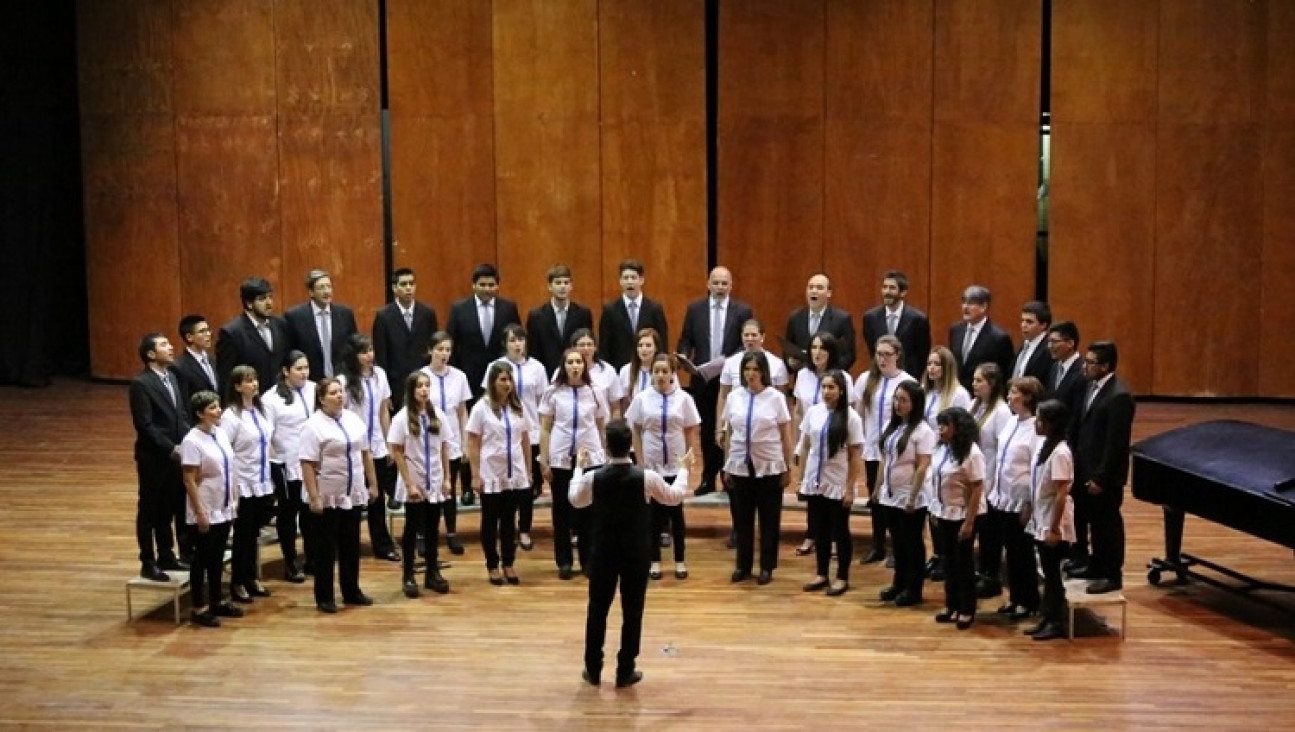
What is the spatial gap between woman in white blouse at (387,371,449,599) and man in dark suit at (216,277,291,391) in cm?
100

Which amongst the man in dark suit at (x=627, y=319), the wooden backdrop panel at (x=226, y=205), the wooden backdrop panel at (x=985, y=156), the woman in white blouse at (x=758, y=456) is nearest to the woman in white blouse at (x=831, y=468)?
the woman in white blouse at (x=758, y=456)

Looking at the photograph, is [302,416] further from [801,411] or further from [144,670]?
Answer: [801,411]

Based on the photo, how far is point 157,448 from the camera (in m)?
7.49

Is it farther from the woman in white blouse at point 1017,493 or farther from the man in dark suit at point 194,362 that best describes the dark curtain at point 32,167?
the woman in white blouse at point 1017,493

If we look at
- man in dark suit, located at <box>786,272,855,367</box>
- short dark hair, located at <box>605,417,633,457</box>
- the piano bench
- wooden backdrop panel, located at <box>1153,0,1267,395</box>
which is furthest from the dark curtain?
the piano bench

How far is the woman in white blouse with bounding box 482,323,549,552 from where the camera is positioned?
8.41m

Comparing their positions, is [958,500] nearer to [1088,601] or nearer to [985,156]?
[1088,601]

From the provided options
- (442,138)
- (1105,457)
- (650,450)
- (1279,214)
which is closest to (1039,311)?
(1105,457)

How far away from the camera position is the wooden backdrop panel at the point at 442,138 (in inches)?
486

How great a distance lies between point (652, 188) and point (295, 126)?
2.96 meters

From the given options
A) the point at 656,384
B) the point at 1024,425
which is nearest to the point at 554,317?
the point at 656,384

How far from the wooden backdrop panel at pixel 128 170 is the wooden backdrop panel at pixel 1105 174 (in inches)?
287

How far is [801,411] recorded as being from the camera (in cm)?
844

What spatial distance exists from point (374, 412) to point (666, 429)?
1.56 m
